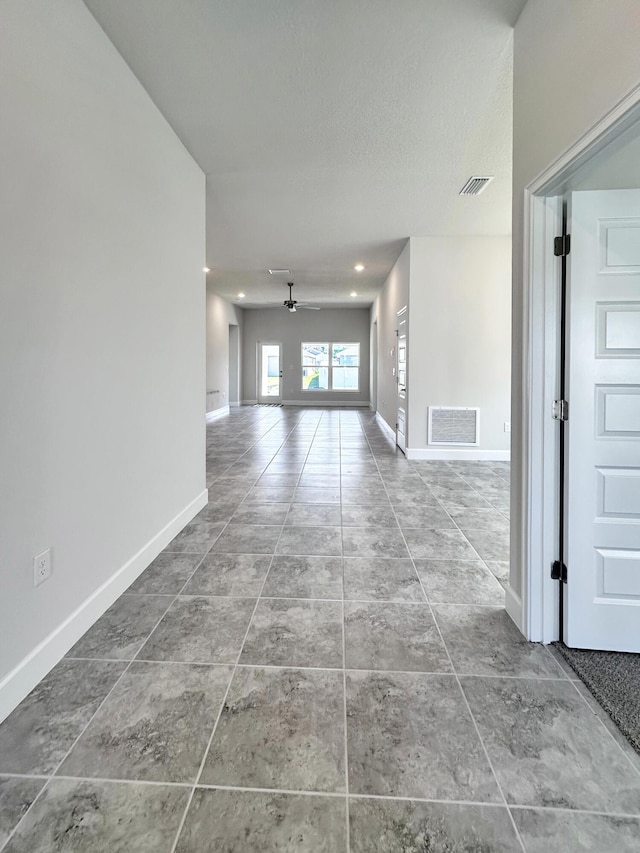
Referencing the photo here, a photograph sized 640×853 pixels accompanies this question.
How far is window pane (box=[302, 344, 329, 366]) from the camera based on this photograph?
12578 millimetres

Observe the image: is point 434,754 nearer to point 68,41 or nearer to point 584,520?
point 584,520

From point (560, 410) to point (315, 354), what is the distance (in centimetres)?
1120

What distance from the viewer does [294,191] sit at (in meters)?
3.72

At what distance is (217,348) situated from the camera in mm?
9688

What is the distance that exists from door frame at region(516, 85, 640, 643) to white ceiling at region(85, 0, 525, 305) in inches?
42.0

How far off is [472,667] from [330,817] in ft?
2.63

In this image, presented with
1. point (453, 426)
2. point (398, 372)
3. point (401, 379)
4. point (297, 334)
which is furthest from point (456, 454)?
point (297, 334)

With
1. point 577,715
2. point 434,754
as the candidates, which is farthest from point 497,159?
point 434,754

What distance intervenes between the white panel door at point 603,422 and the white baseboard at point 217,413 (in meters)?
8.09

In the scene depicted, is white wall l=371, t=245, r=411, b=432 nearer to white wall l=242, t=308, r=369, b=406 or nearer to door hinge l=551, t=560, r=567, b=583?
white wall l=242, t=308, r=369, b=406

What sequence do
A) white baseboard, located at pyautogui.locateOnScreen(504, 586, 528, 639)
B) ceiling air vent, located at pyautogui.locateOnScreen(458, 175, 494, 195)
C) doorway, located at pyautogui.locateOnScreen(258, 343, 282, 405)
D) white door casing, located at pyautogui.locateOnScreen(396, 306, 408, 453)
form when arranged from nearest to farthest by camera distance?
white baseboard, located at pyautogui.locateOnScreen(504, 586, 528, 639) < ceiling air vent, located at pyautogui.locateOnScreen(458, 175, 494, 195) < white door casing, located at pyautogui.locateOnScreen(396, 306, 408, 453) < doorway, located at pyautogui.locateOnScreen(258, 343, 282, 405)

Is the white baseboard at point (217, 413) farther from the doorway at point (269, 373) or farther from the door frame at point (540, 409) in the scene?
the door frame at point (540, 409)

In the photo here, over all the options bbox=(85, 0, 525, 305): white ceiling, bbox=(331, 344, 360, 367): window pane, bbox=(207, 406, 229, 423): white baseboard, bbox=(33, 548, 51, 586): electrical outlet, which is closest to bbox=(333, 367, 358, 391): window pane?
bbox=(331, 344, 360, 367): window pane

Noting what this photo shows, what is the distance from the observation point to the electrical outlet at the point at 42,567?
152 centimetres
